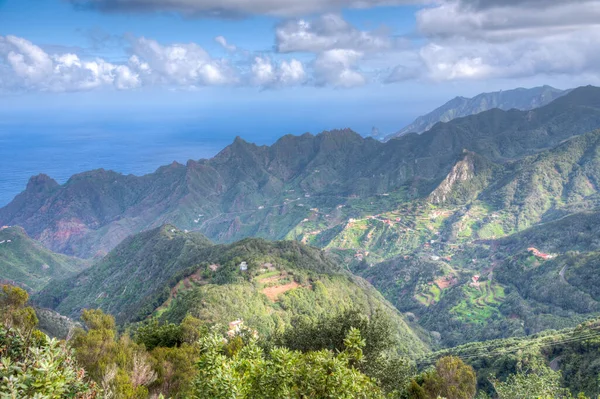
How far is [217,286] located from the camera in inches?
2805

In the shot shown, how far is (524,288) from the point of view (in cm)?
11731

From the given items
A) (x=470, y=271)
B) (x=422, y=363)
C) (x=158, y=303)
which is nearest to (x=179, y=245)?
(x=158, y=303)

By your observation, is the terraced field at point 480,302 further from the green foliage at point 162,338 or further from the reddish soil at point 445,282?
the green foliage at point 162,338

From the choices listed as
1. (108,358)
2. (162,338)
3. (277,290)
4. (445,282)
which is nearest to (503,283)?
(445,282)

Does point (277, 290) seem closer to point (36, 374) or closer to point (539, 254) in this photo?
point (36, 374)

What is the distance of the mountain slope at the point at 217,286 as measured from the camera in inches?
2635

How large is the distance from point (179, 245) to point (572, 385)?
105 m

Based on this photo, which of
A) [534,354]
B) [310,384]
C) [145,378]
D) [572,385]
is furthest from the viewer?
[534,354]

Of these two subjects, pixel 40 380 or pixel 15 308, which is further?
pixel 15 308

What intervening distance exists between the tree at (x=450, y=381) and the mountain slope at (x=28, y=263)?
151 m

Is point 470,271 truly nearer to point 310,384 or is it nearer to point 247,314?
point 247,314

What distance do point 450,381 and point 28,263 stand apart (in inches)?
7042

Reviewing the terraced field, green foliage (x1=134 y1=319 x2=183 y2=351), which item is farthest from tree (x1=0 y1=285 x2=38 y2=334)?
the terraced field

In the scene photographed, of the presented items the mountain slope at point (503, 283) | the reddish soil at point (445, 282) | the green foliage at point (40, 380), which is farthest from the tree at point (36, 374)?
the reddish soil at point (445, 282)
